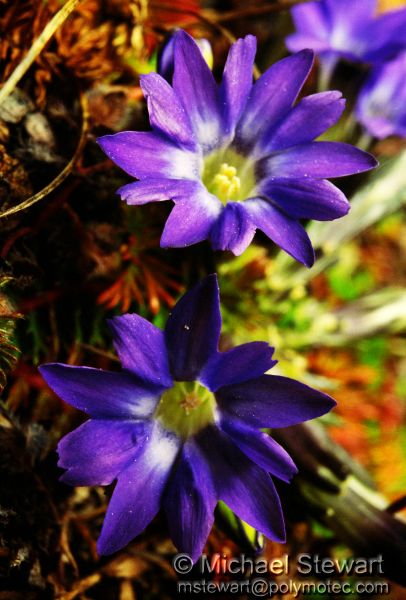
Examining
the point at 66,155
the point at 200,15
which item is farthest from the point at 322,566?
the point at 200,15

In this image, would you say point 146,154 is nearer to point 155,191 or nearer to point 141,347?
point 155,191

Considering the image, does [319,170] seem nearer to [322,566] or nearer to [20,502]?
[20,502]

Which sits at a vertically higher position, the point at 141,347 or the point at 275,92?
the point at 275,92

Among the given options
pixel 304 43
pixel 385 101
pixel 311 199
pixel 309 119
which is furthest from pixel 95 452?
pixel 385 101

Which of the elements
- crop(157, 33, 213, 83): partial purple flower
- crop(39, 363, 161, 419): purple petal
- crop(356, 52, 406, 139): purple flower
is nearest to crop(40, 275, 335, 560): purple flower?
crop(39, 363, 161, 419): purple petal
